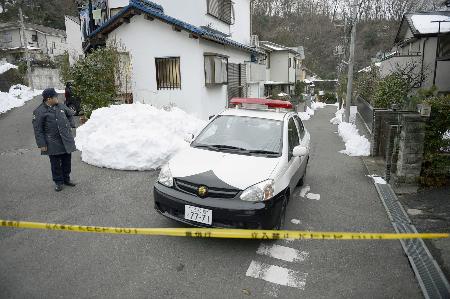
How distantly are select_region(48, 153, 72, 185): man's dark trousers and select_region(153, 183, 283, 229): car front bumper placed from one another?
2806 mm

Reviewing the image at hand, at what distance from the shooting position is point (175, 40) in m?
12.2

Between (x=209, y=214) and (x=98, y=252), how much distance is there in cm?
146

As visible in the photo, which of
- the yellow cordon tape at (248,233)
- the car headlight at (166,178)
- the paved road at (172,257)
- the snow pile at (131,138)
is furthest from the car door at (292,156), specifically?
the snow pile at (131,138)

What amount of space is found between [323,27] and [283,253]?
5887 centimetres

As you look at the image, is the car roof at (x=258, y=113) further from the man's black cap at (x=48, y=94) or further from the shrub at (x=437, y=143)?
the man's black cap at (x=48, y=94)

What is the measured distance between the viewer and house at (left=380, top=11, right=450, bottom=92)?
45.0 ft

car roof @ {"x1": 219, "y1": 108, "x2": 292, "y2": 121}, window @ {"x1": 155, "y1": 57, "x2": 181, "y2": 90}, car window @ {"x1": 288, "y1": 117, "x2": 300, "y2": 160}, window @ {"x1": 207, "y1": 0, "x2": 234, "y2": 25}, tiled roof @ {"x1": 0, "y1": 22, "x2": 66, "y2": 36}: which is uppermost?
tiled roof @ {"x1": 0, "y1": 22, "x2": 66, "y2": 36}

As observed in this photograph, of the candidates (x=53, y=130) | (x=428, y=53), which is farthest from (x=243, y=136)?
(x=428, y=53)

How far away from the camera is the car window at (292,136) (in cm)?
503

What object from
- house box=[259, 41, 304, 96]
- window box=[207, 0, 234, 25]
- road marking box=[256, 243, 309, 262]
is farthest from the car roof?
house box=[259, 41, 304, 96]

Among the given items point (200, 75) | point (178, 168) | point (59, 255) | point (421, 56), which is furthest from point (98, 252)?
point (421, 56)

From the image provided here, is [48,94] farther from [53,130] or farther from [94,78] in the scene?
[94,78]

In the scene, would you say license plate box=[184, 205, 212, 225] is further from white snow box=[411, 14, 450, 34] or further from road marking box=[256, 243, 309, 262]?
white snow box=[411, 14, 450, 34]

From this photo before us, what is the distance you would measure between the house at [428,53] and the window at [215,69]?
A: 7.91 metres
